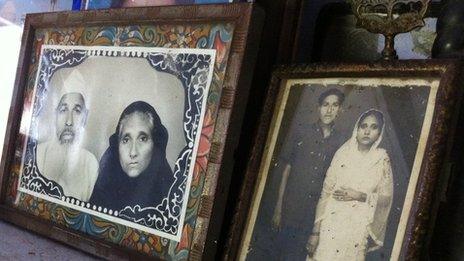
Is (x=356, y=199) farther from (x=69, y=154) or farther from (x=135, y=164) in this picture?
(x=69, y=154)

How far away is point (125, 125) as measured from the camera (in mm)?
803

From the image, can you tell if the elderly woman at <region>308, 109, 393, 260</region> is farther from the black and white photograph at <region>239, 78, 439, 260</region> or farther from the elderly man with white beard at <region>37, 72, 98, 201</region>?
the elderly man with white beard at <region>37, 72, 98, 201</region>

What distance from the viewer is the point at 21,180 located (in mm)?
927

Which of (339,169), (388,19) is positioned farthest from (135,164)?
(388,19)

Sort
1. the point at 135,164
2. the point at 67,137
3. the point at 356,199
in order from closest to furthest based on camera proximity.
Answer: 1. the point at 356,199
2. the point at 135,164
3. the point at 67,137

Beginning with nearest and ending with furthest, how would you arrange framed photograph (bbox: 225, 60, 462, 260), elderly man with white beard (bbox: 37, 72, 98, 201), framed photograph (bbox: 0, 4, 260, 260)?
1. framed photograph (bbox: 225, 60, 462, 260)
2. framed photograph (bbox: 0, 4, 260, 260)
3. elderly man with white beard (bbox: 37, 72, 98, 201)

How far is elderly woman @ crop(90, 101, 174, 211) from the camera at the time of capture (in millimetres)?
745

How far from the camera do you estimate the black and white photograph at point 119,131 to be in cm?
73

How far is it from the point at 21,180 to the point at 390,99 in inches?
29.1

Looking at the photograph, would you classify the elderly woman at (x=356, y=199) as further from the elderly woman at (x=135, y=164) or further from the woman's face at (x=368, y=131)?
the elderly woman at (x=135, y=164)

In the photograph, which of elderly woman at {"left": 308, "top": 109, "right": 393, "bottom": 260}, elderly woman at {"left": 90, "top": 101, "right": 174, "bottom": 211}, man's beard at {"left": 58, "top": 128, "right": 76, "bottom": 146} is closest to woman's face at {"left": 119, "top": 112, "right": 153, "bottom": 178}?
elderly woman at {"left": 90, "top": 101, "right": 174, "bottom": 211}

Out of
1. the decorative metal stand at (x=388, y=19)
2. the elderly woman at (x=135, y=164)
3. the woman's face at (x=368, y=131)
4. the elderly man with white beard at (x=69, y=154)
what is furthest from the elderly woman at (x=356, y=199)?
the elderly man with white beard at (x=69, y=154)

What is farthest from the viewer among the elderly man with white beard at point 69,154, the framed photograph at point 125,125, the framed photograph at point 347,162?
the elderly man with white beard at point 69,154

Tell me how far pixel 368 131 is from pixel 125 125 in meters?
0.42
